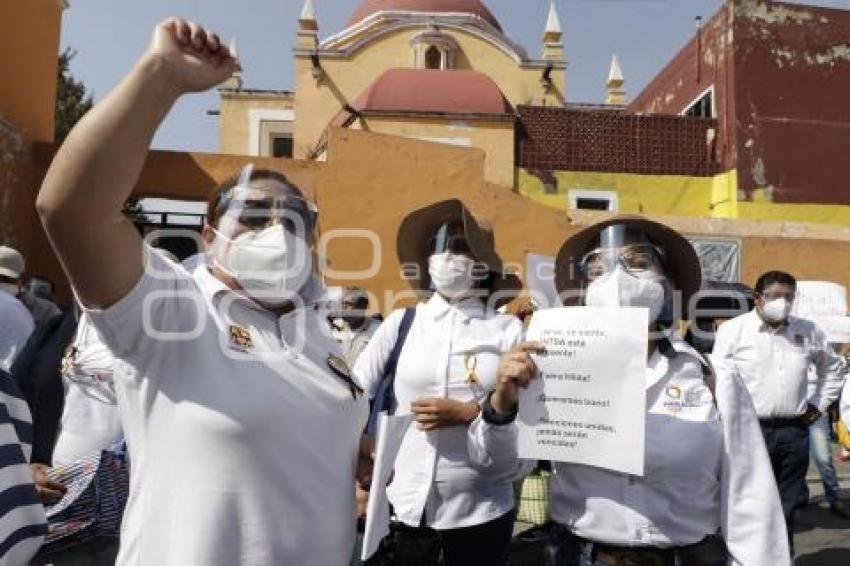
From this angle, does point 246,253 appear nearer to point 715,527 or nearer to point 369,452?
point 369,452

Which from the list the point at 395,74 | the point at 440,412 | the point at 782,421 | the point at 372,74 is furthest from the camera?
the point at 372,74

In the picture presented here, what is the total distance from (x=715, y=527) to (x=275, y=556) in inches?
55.4

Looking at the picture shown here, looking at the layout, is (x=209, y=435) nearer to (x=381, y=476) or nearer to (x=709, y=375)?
(x=381, y=476)

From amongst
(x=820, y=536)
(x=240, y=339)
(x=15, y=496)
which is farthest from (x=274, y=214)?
(x=820, y=536)

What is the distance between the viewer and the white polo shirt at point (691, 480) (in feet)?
7.59

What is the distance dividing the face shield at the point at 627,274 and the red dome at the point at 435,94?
57.1 feet

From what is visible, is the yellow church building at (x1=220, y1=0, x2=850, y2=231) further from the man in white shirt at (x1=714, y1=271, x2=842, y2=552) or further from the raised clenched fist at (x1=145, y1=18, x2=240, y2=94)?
the raised clenched fist at (x1=145, y1=18, x2=240, y2=94)

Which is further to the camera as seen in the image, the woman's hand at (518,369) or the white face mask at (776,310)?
the white face mask at (776,310)

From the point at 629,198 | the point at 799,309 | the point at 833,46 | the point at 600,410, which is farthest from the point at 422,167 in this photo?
the point at 833,46

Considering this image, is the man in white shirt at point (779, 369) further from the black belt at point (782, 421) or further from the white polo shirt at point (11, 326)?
the white polo shirt at point (11, 326)

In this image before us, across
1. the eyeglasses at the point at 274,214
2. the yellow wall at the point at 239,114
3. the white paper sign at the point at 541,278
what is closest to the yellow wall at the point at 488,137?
the white paper sign at the point at 541,278

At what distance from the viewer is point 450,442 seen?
3174 mm

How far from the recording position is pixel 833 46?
1967 centimetres

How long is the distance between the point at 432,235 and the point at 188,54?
2258 mm
